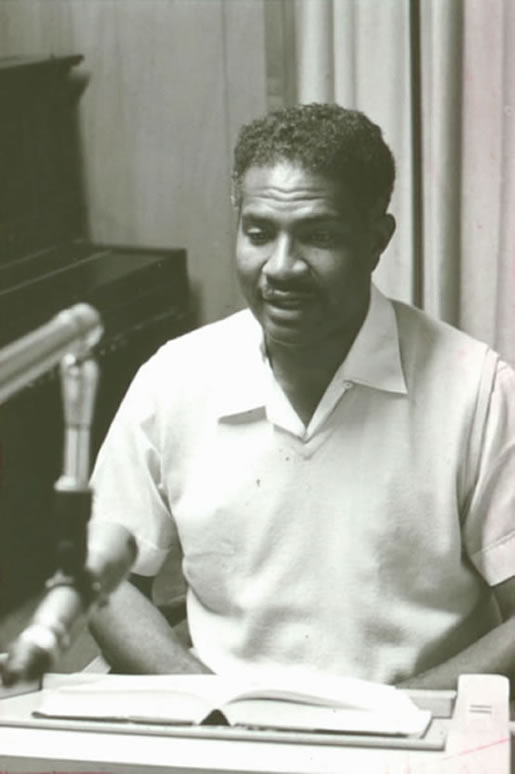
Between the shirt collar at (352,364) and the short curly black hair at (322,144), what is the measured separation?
0.13 m

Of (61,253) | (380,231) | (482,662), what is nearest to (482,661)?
(482,662)

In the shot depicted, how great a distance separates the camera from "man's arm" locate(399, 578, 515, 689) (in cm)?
118

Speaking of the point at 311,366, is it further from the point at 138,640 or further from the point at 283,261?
the point at 138,640

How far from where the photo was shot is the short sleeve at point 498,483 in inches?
46.9

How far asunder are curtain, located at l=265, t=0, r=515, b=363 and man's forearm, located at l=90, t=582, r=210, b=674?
2.10ft

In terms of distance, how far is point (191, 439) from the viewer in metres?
1.25

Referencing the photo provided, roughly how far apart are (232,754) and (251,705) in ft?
0.27

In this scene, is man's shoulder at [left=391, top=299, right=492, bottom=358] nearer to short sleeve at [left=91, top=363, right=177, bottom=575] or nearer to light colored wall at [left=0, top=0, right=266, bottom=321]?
short sleeve at [left=91, top=363, right=177, bottom=575]

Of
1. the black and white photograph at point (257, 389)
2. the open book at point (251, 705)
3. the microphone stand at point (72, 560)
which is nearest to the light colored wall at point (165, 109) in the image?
the black and white photograph at point (257, 389)

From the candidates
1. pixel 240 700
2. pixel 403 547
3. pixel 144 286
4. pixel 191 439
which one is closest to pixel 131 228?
pixel 144 286

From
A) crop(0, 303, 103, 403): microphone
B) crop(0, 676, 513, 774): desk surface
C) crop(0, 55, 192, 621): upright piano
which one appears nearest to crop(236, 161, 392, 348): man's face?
crop(0, 55, 192, 621): upright piano

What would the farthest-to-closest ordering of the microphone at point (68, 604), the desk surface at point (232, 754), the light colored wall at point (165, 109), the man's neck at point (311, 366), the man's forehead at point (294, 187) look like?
the light colored wall at point (165, 109)
the man's neck at point (311, 366)
the man's forehead at point (294, 187)
the desk surface at point (232, 754)
the microphone at point (68, 604)

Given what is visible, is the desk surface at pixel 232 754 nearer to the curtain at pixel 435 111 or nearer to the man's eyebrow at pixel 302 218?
the man's eyebrow at pixel 302 218

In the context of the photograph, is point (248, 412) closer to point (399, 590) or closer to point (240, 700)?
point (399, 590)
